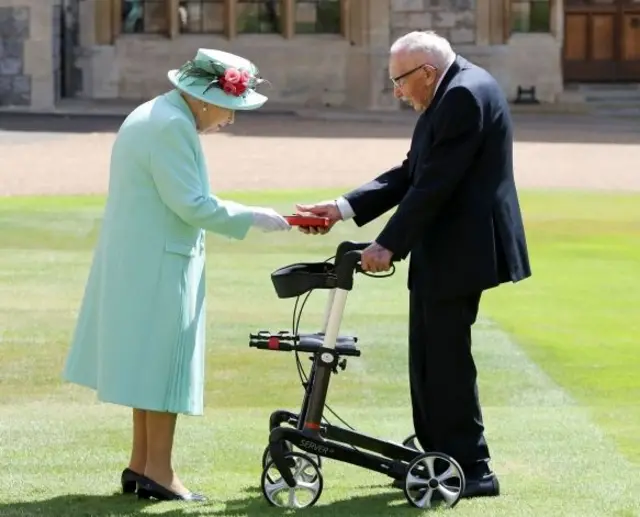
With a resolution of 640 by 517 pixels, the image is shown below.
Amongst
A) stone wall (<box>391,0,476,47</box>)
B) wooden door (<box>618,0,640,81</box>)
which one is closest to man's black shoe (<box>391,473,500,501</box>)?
stone wall (<box>391,0,476,47</box>)

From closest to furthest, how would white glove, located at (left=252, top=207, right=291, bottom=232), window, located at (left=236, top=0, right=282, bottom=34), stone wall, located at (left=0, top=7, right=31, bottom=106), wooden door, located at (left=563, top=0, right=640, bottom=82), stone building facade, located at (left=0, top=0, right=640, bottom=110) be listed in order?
white glove, located at (left=252, top=207, right=291, bottom=232) → stone wall, located at (left=0, top=7, right=31, bottom=106) → stone building facade, located at (left=0, top=0, right=640, bottom=110) → window, located at (left=236, top=0, right=282, bottom=34) → wooden door, located at (left=563, top=0, right=640, bottom=82)

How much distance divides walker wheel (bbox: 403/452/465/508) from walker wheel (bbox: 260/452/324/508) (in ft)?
0.99

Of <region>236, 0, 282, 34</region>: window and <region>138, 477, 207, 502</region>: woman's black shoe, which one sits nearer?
<region>138, 477, 207, 502</region>: woman's black shoe

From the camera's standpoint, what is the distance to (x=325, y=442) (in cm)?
569

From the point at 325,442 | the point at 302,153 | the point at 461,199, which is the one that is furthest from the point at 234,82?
the point at 302,153

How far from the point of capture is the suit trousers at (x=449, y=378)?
19.3ft

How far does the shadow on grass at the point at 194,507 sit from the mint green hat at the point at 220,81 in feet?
4.38

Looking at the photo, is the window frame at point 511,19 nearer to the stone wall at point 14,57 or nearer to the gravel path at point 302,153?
the gravel path at point 302,153

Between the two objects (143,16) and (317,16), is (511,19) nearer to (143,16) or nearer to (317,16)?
(317,16)

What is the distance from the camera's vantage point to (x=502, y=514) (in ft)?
18.8

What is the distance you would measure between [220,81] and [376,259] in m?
0.79

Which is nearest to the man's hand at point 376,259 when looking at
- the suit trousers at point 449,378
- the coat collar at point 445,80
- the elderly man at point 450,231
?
the elderly man at point 450,231

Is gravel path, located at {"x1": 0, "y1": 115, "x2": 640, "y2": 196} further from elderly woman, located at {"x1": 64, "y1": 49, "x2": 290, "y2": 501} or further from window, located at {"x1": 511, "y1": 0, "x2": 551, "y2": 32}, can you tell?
elderly woman, located at {"x1": 64, "y1": 49, "x2": 290, "y2": 501}

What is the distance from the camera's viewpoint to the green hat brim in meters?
5.74
